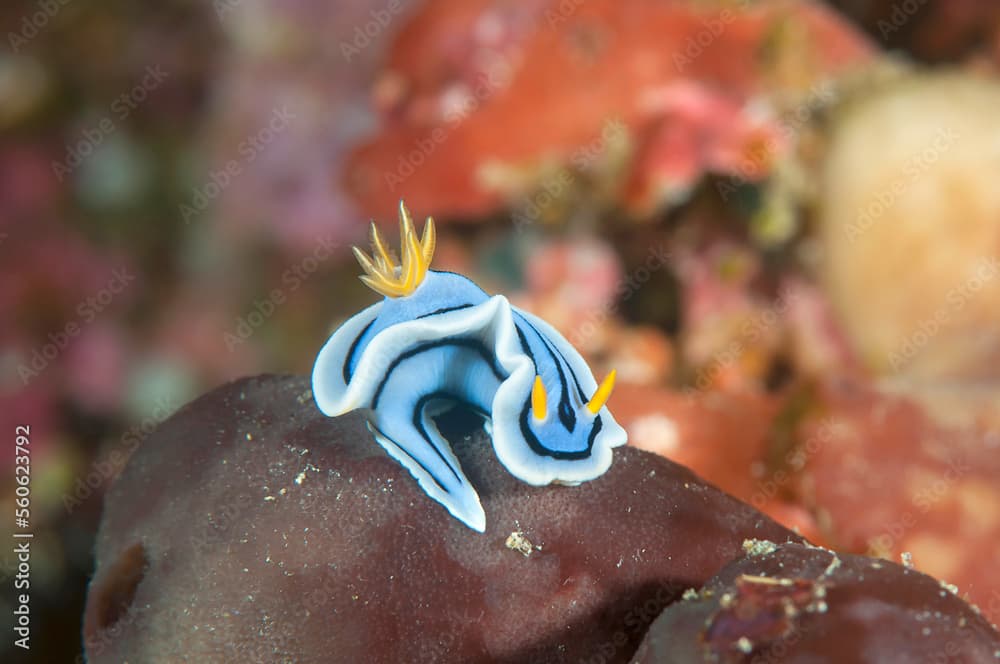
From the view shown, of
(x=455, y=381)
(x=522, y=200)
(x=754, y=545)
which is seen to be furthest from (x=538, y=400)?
(x=522, y=200)

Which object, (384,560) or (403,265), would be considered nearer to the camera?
(384,560)

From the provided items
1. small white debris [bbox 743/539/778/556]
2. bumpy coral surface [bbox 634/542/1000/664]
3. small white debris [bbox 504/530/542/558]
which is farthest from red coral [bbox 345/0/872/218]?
bumpy coral surface [bbox 634/542/1000/664]

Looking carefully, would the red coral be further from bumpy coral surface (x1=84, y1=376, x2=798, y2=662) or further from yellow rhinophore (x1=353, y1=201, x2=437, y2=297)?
bumpy coral surface (x1=84, y1=376, x2=798, y2=662)

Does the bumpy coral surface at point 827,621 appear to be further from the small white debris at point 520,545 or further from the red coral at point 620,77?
the red coral at point 620,77

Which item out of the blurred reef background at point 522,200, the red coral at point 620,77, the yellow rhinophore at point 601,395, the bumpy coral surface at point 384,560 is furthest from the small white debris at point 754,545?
the red coral at point 620,77

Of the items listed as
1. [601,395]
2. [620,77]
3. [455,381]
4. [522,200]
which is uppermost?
[601,395]

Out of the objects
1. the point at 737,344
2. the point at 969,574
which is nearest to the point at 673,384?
the point at 737,344

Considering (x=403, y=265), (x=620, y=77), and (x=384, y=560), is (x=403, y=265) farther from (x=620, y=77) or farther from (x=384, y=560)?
(x=620, y=77)
